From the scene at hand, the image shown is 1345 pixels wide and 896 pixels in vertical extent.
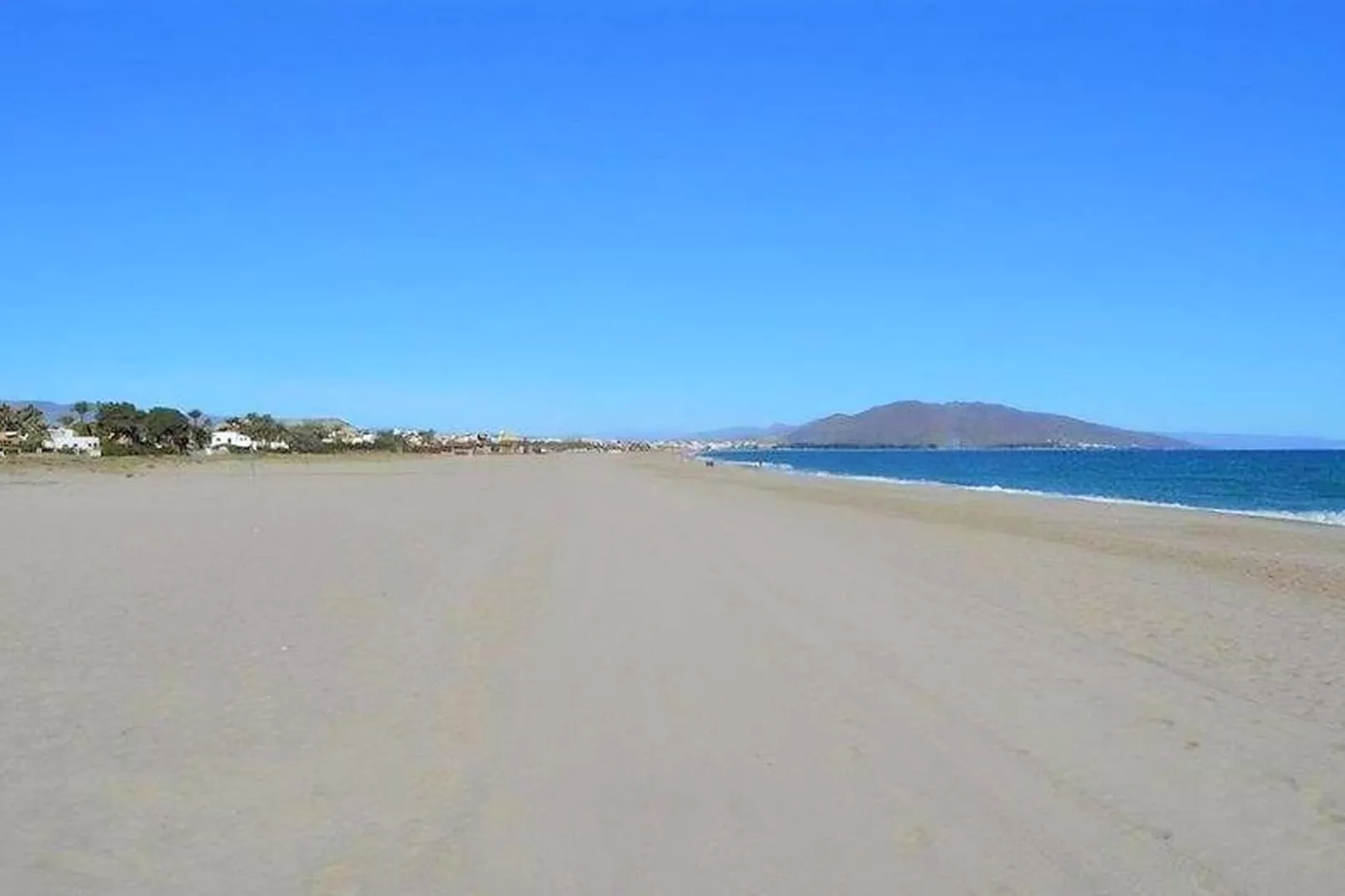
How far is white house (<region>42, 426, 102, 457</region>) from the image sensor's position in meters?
79.4

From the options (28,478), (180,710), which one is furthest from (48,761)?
(28,478)

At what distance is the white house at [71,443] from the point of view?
79412 mm

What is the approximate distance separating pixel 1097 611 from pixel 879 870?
8412 mm

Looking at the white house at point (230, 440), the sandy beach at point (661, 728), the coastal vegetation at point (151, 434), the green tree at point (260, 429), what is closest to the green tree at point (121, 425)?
the coastal vegetation at point (151, 434)

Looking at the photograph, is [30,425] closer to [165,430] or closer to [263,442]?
[165,430]

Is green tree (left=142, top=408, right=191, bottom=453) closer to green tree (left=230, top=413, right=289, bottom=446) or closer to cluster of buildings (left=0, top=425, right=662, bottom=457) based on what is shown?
cluster of buildings (left=0, top=425, right=662, bottom=457)

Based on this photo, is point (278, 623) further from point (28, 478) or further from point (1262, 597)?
point (28, 478)

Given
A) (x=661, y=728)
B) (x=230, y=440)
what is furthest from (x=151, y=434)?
(x=661, y=728)

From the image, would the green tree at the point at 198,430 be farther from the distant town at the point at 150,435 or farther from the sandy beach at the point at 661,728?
the sandy beach at the point at 661,728

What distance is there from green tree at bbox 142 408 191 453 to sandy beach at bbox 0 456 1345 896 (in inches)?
3313

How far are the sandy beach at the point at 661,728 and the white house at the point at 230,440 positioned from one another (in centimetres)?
10105

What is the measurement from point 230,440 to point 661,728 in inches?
4739

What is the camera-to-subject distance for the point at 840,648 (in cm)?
952

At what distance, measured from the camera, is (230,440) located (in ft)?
388
